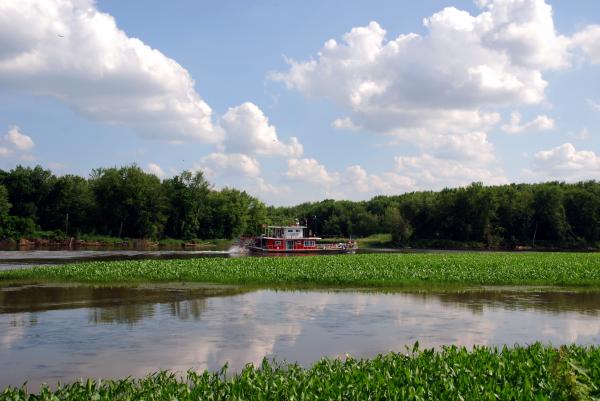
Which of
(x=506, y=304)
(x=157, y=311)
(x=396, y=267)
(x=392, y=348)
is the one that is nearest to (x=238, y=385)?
(x=392, y=348)

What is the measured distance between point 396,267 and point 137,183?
302ft

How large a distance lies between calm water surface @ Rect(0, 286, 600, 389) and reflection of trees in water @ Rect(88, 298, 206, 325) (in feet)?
0.15

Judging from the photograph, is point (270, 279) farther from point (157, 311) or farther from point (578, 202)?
point (578, 202)

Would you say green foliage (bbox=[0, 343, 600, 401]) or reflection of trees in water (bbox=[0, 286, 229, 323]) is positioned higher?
green foliage (bbox=[0, 343, 600, 401])

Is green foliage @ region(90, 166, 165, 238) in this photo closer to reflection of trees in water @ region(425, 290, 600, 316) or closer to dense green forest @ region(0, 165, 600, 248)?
dense green forest @ region(0, 165, 600, 248)

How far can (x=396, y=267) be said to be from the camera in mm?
42406

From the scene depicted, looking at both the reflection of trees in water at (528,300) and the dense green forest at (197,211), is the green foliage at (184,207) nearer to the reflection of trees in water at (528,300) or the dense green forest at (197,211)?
the dense green forest at (197,211)

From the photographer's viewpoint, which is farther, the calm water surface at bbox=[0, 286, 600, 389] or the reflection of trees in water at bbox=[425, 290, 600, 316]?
the reflection of trees in water at bbox=[425, 290, 600, 316]

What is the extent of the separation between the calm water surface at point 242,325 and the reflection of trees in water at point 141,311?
46 mm

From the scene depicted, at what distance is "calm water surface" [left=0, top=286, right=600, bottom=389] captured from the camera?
655 inches

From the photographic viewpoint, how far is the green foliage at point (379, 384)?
1055cm

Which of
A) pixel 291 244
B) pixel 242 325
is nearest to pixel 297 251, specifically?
pixel 291 244

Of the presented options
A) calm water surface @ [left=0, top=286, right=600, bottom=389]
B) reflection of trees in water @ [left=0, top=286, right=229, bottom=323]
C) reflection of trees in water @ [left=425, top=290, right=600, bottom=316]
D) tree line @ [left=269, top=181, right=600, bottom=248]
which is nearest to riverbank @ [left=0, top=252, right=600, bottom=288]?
reflection of trees in water @ [left=0, top=286, right=229, bottom=323]

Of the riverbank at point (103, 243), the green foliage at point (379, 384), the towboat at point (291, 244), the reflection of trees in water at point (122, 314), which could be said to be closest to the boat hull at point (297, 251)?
the towboat at point (291, 244)
